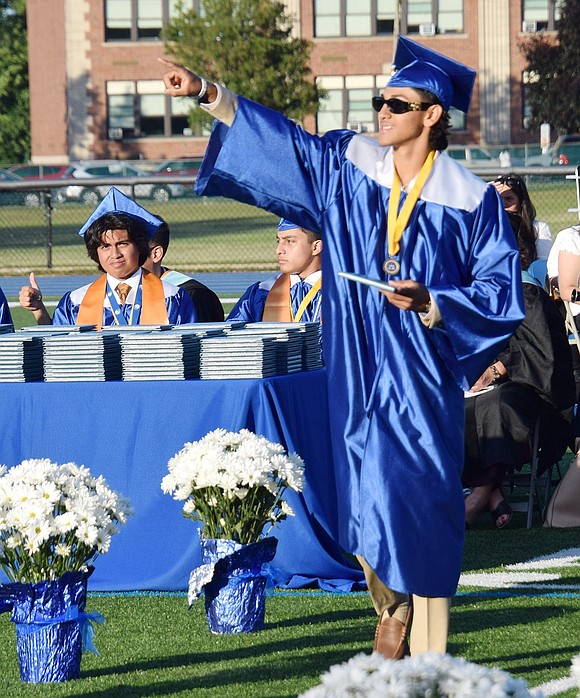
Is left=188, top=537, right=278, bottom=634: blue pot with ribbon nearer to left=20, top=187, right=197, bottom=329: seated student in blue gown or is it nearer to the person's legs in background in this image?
the person's legs in background

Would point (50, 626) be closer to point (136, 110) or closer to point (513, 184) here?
point (513, 184)

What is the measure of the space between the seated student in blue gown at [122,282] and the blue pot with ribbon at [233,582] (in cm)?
218

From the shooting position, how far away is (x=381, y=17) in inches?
2253

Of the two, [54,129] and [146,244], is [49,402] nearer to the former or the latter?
[146,244]

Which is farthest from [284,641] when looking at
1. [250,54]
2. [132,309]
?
[250,54]

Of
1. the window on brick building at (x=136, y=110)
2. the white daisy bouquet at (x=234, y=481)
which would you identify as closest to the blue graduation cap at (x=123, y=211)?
the white daisy bouquet at (x=234, y=481)

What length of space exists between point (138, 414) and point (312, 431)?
0.80 metres

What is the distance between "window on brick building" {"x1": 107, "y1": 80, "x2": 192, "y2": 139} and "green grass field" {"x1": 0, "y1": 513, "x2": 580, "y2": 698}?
2091 inches

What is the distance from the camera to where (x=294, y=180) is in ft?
16.1

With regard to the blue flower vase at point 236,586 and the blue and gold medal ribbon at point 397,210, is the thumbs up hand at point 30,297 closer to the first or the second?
the blue flower vase at point 236,586

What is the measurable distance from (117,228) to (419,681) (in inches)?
203

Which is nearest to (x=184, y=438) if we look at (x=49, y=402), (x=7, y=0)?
(x=49, y=402)

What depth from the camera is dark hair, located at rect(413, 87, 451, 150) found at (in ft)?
15.7

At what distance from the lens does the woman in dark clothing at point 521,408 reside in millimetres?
7578
